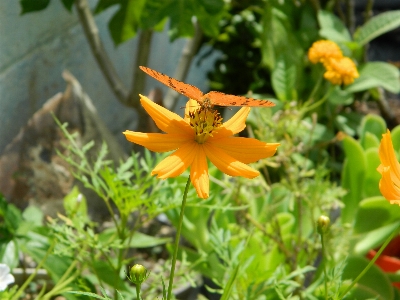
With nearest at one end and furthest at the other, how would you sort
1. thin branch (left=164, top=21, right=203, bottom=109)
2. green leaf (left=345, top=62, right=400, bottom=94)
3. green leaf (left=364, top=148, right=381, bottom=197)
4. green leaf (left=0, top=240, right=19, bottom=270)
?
green leaf (left=0, top=240, right=19, bottom=270), green leaf (left=364, top=148, right=381, bottom=197), green leaf (left=345, top=62, right=400, bottom=94), thin branch (left=164, top=21, right=203, bottom=109)

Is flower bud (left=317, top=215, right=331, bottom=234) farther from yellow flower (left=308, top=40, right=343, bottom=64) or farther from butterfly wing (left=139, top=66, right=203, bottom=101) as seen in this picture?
yellow flower (left=308, top=40, right=343, bottom=64)

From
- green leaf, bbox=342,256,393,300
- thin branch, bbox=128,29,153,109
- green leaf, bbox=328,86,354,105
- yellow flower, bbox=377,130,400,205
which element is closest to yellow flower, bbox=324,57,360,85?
green leaf, bbox=342,256,393,300

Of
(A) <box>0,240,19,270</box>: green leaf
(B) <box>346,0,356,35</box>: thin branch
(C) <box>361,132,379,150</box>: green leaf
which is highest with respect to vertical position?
(B) <box>346,0,356,35</box>: thin branch

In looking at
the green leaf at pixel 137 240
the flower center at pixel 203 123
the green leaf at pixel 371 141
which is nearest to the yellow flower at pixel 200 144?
the flower center at pixel 203 123

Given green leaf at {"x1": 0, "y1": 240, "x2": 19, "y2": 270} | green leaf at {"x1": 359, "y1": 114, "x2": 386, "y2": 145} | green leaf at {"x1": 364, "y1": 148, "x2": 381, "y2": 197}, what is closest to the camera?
green leaf at {"x1": 0, "y1": 240, "x2": 19, "y2": 270}

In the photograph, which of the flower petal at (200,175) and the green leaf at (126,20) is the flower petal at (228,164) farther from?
the green leaf at (126,20)

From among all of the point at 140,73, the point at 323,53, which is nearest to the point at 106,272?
the point at 323,53

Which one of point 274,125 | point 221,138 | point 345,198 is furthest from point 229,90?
point 221,138
